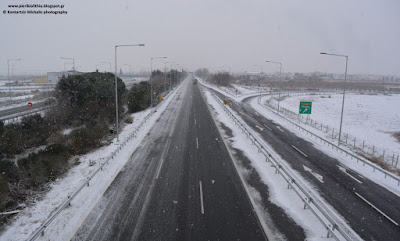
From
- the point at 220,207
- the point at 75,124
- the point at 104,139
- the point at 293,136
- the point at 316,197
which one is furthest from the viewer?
the point at 75,124

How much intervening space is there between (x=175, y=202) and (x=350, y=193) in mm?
9502

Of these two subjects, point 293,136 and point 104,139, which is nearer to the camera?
point 104,139

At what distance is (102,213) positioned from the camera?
10398 mm

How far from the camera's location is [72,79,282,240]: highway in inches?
360

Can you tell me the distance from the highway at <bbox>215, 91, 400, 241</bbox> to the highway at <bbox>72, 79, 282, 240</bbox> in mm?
A: 3304

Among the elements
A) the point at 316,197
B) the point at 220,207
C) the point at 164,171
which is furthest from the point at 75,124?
the point at 316,197

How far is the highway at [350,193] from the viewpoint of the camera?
9.98 m

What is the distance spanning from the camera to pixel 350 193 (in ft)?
42.5

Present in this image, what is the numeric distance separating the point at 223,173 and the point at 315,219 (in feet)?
19.6

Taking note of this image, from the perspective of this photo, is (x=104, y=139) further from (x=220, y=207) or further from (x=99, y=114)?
(x=220, y=207)

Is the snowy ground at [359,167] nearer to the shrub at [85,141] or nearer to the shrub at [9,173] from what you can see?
the shrub at [85,141]

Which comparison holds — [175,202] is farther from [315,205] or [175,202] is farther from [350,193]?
[350,193]

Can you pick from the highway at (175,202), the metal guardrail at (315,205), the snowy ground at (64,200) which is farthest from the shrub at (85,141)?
the metal guardrail at (315,205)

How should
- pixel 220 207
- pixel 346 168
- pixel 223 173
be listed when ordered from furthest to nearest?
1. pixel 346 168
2. pixel 223 173
3. pixel 220 207
